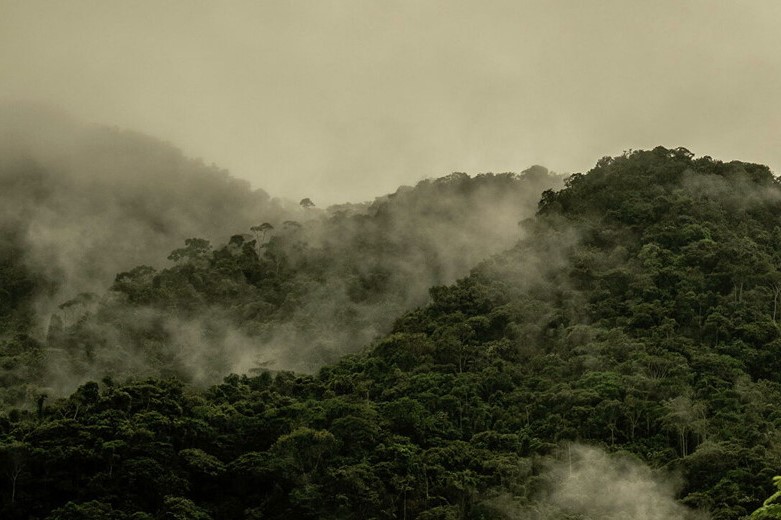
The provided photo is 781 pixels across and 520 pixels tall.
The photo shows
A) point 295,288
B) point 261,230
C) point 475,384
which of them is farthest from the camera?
point 261,230

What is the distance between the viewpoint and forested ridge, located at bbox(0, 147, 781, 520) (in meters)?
41.2

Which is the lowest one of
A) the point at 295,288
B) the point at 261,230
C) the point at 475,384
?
the point at 475,384

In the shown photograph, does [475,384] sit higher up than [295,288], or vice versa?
[295,288]

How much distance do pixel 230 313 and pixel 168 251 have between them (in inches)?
843

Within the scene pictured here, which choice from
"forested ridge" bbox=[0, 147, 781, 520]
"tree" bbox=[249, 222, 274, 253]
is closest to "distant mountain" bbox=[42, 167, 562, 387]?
"tree" bbox=[249, 222, 274, 253]

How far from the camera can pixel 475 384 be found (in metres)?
52.2

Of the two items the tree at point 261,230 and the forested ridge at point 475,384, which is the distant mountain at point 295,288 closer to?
the tree at point 261,230

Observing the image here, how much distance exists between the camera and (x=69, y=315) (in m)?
69.7

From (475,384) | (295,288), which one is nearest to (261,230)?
(295,288)

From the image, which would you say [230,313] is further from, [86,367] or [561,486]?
[561,486]

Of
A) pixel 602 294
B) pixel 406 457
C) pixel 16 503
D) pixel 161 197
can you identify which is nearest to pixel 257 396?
pixel 406 457

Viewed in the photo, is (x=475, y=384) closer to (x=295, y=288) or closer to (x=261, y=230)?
(x=295, y=288)

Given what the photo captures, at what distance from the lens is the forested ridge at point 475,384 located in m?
Result: 41.2

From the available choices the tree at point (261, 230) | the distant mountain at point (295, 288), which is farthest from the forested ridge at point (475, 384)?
the tree at point (261, 230)
